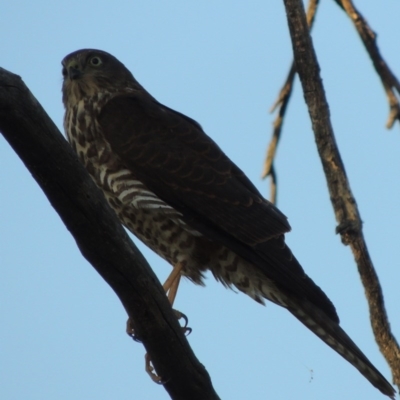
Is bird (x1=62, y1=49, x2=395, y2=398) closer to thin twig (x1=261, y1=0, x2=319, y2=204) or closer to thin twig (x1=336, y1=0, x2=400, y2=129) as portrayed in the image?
thin twig (x1=261, y1=0, x2=319, y2=204)

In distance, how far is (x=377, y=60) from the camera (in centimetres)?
445

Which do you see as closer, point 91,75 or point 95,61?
point 91,75

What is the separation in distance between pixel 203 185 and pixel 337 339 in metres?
1.11

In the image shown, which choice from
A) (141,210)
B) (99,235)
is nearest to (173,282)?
(141,210)

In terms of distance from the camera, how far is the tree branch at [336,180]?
3992mm

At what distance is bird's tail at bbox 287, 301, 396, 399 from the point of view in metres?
4.08

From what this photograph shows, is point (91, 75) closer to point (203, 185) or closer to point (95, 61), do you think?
point (95, 61)

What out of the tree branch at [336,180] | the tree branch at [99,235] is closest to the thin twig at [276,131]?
the tree branch at [336,180]

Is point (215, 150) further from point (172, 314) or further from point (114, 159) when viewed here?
point (172, 314)

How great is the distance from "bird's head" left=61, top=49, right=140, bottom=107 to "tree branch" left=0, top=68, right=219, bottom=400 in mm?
2176

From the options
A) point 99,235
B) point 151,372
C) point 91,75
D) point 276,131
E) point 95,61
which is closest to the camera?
point 99,235

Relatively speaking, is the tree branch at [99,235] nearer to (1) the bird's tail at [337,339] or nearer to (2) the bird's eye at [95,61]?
(1) the bird's tail at [337,339]

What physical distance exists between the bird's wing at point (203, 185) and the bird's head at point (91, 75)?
35cm

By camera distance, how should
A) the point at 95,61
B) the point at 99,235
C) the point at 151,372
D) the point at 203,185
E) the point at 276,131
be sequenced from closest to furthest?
the point at 99,235 → the point at 151,372 → the point at 276,131 → the point at 203,185 → the point at 95,61
